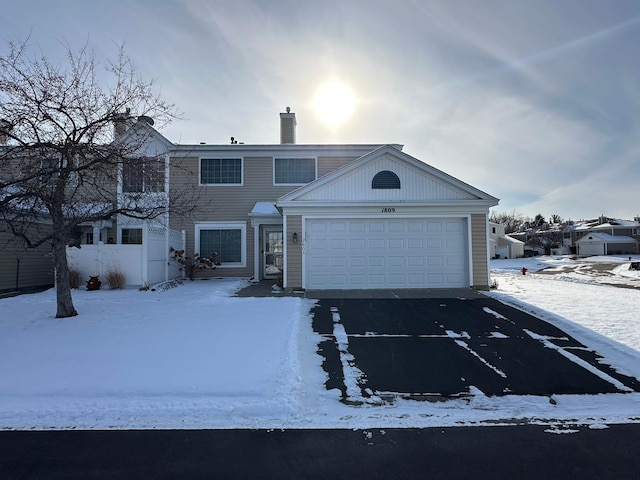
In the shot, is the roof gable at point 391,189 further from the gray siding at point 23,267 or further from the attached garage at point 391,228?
the gray siding at point 23,267

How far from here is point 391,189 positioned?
12016 millimetres

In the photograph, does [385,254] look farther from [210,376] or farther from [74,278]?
[74,278]

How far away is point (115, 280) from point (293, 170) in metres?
8.18

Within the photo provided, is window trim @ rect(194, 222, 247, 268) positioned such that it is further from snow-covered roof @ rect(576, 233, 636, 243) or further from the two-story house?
snow-covered roof @ rect(576, 233, 636, 243)

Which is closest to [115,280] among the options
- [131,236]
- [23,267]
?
[131,236]

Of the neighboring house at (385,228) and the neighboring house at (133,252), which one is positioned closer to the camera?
the neighboring house at (385,228)

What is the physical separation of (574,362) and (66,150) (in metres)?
9.85

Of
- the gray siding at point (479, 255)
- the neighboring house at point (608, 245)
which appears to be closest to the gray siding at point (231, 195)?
the gray siding at point (479, 255)

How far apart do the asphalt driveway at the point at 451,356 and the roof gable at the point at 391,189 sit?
4.28 meters

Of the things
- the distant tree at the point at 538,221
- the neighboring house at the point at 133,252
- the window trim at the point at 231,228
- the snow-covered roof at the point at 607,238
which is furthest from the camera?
the distant tree at the point at 538,221

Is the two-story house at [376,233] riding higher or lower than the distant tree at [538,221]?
lower

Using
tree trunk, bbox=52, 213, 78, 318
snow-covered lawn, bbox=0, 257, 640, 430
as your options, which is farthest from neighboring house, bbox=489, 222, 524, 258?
tree trunk, bbox=52, 213, 78, 318

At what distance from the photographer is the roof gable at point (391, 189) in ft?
39.0

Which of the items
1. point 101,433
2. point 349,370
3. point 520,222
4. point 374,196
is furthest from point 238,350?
point 520,222
